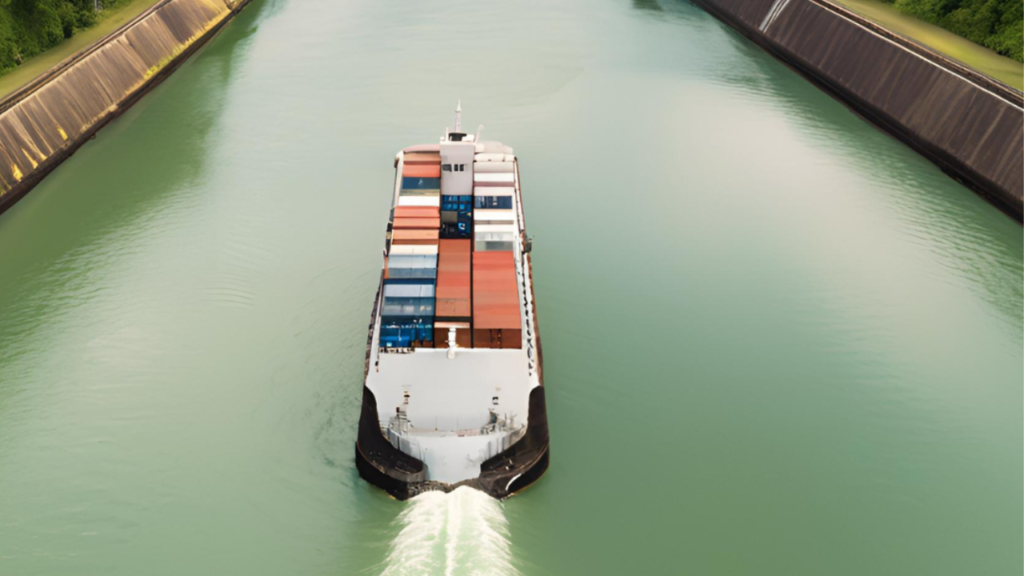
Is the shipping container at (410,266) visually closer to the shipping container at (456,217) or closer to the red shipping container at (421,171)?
the shipping container at (456,217)

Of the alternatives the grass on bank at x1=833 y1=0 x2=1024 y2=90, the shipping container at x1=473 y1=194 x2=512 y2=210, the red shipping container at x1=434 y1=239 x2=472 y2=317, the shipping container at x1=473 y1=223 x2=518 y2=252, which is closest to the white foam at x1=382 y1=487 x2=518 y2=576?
the red shipping container at x1=434 y1=239 x2=472 y2=317

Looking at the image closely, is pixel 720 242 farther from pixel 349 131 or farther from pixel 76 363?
pixel 76 363

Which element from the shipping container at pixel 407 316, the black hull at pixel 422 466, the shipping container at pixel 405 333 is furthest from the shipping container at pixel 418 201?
the black hull at pixel 422 466

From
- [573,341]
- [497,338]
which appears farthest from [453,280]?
[573,341]

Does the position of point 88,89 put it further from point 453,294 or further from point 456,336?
point 456,336

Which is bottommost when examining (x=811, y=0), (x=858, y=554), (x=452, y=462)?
(x=858, y=554)

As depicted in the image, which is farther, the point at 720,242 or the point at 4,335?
the point at 720,242

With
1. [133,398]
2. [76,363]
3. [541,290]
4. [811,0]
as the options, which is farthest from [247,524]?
[811,0]
